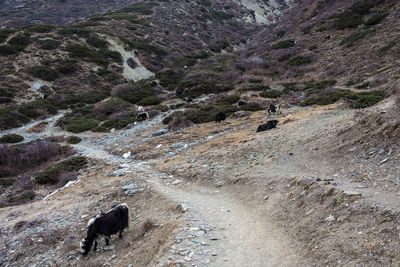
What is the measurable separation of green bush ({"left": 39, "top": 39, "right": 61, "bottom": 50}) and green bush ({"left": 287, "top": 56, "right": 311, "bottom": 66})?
42090 millimetres

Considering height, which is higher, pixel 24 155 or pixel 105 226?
pixel 105 226

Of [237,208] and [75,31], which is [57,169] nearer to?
[237,208]

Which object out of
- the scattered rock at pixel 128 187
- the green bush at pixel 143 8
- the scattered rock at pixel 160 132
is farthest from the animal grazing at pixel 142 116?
the green bush at pixel 143 8

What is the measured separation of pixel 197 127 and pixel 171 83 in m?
23.8

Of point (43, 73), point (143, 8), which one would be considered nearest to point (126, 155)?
point (43, 73)

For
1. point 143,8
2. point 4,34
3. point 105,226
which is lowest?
point 105,226

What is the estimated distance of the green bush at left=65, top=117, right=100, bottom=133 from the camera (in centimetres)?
2910

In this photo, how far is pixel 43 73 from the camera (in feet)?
145

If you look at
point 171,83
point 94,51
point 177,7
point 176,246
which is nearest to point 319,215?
point 176,246

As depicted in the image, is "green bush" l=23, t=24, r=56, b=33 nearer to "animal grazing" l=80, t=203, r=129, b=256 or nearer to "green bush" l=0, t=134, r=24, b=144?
"green bush" l=0, t=134, r=24, b=144

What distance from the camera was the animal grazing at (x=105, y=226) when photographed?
859 centimetres

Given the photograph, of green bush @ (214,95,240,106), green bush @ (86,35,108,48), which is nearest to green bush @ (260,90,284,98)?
green bush @ (214,95,240,106)

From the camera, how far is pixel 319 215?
6.86 metres

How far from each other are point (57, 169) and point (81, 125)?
12491mm
